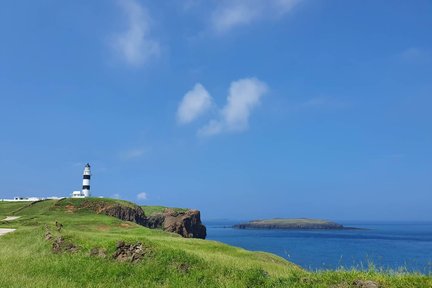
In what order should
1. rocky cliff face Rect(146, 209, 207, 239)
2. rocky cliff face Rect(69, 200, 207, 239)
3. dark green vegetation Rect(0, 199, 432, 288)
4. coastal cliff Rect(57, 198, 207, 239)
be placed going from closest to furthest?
dark green vegetation Rect(0, 199, 432, 288), coastal cliff Rect(57, 198, 207, 239), rocky cliff face Rect(69, 200, 207, 239), rocky cliff face Rect(146, 209, 207, 239)

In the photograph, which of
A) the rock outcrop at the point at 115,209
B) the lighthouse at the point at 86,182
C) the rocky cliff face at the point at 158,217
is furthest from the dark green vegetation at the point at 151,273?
the lighthouse at the point at 86,182

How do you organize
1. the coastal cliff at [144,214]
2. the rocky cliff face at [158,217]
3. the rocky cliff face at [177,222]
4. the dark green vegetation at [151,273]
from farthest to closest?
the rocky cliff face at [177,222] → the rocky cliff face at [158,217] → the coastal cliff at [144,214] → the dark green vegetation at [151,273]

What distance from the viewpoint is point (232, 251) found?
3641 cm

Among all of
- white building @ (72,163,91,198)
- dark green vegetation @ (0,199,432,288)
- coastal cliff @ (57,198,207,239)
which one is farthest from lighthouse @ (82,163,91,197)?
dark green vegetation @ (0,199,432,288)

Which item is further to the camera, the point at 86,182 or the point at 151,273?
the point at 86,182

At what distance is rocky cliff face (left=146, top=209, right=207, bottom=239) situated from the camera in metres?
94.0

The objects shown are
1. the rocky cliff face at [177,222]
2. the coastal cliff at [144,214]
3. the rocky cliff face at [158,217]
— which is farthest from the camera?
the rocky cliff face at [177,222]

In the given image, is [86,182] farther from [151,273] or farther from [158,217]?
[151,273]

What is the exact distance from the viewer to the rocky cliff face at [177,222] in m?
94.0

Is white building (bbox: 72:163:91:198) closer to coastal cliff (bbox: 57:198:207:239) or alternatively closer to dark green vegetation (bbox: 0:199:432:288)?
coastal cliff (bbox: 57:198:207:239)

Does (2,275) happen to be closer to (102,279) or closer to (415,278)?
(102,279)

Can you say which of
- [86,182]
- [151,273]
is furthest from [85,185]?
[151,273]

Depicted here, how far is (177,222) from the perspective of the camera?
313 ft

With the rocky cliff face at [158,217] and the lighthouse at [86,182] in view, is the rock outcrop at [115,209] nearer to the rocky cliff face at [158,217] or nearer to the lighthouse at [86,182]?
the rocky cliff face at [158,217]
